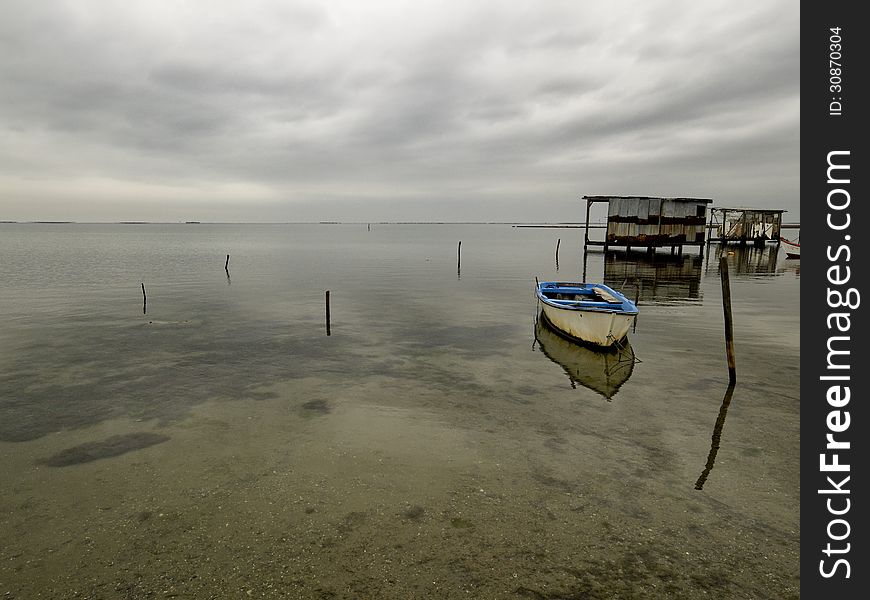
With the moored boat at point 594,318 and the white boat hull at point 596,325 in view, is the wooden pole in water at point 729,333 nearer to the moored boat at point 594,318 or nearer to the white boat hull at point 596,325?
the moored boat at point 594,318

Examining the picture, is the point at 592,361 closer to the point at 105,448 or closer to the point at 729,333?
the point at 729,333

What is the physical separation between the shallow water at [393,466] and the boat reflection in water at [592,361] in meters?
0.17

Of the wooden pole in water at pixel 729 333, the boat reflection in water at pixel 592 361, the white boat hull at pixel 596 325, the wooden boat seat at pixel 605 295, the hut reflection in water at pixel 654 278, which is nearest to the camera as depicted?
the wooden pole in water at pixel 729 333

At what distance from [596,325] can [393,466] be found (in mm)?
10755

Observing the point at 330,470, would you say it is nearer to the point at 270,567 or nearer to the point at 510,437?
the point at 270,567

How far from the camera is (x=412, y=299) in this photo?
97.9 ft

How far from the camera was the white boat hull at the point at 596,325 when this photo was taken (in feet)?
53.2

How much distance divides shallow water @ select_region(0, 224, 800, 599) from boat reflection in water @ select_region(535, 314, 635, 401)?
0.17 m

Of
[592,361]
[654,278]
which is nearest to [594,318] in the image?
[592,361]

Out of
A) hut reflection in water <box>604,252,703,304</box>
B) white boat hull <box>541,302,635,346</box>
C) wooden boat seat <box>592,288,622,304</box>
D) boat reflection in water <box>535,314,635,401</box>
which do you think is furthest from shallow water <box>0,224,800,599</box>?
hut reflection in water <box>604,252,703,304</box>

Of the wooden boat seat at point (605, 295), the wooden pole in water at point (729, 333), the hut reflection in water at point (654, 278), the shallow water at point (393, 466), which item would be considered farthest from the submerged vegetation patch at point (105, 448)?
the hut reflection in water at point (654, 278)

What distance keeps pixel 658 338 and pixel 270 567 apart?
17793 mm

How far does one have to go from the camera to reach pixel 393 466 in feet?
28.6

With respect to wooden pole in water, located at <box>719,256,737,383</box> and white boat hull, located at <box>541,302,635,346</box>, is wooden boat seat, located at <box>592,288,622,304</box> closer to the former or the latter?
white boat hull, located at <box>541,302,635,346</box>
